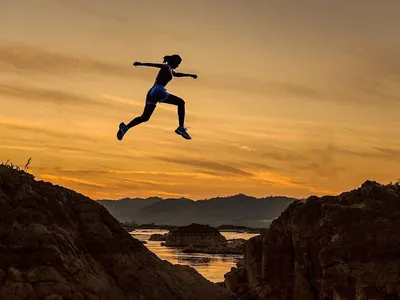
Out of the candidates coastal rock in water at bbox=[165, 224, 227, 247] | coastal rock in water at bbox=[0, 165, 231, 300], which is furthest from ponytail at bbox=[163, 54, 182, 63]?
coastal rock in water at bbox=[165, 224, 227, 247]

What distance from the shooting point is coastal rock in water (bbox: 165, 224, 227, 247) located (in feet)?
518

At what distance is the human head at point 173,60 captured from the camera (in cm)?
1883

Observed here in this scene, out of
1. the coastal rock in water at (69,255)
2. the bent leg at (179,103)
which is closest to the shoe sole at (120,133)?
the bent leg at (179,103)

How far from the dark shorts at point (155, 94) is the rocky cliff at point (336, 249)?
12.9m

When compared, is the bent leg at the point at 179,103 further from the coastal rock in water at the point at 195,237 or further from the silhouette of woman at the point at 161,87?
the coastal rock in water at the point at 195,237

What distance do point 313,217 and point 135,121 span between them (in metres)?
14.1

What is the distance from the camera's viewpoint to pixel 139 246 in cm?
2059

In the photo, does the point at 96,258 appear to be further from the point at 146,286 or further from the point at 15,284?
the point at 15,284

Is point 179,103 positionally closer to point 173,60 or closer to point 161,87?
point 161,87

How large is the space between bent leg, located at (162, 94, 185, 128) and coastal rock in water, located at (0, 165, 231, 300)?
4042 millimetres

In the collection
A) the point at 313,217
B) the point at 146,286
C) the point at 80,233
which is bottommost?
the point at 146,286

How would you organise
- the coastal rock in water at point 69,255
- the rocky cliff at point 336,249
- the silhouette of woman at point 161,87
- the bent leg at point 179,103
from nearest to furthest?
the coastal rock in water at point 69,255, the silhouette of woman at point 161,87, the bent leg at point 179,103, the rocky cliff at point 336,249

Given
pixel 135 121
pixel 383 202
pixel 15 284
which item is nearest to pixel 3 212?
pixel 15 284

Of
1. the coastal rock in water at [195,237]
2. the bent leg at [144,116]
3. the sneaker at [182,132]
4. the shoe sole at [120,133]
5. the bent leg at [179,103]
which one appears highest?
the bent leg at [179,103]
